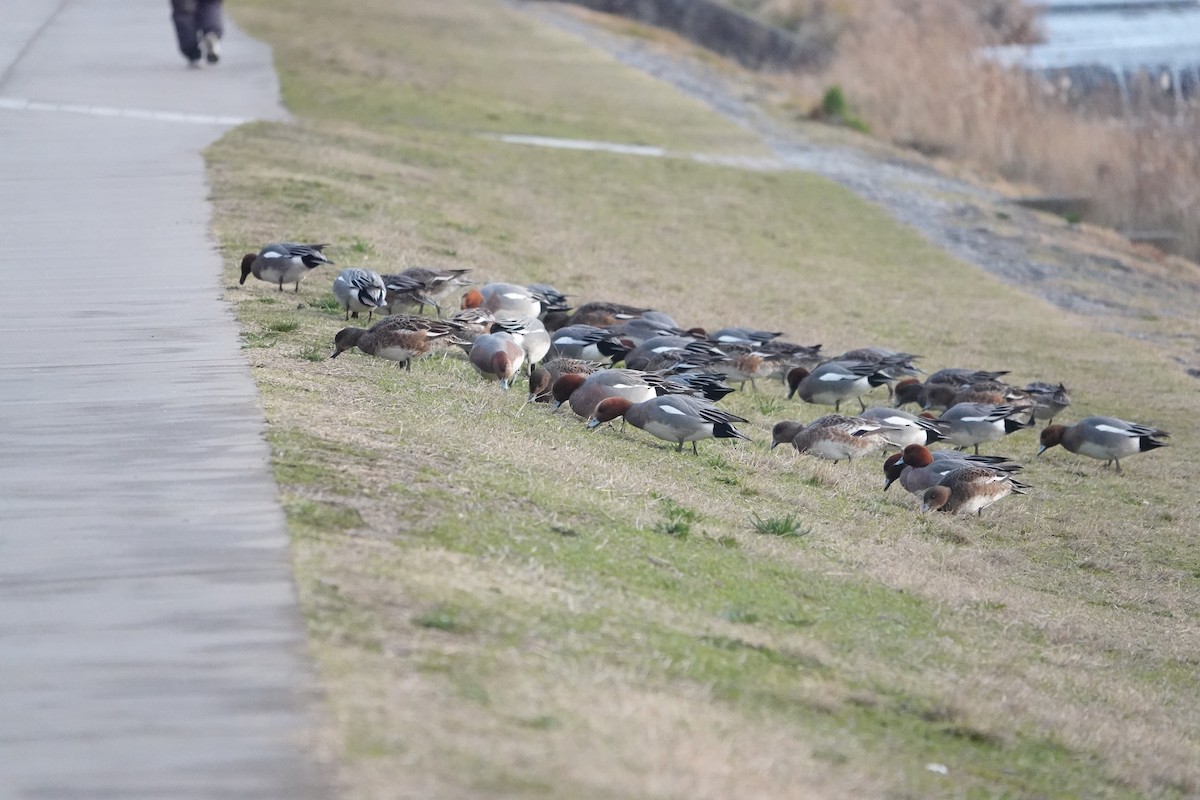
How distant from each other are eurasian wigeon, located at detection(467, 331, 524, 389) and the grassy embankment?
16cm

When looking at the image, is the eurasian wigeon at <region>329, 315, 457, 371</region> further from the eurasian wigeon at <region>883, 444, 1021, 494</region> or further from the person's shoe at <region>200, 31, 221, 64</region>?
the person's shoe at <region>200, 31, 221, 64</region>

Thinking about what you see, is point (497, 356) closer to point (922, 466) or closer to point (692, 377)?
point (692, 377)

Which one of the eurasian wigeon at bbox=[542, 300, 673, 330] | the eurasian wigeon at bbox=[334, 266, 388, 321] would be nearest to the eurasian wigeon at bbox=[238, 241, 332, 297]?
the eurasian wigeon at bbox=[334, 266, 388, 321]

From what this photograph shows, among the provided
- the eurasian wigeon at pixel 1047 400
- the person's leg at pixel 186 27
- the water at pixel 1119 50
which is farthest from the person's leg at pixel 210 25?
the water at pixel 1119 50

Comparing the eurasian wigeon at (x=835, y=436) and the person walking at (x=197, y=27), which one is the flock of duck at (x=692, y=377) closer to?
the eurasian wigeon at (x=835, y=436)

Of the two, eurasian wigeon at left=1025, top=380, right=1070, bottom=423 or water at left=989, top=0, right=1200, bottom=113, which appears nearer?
eurasian wigeon at left=1025, top=380, right=1070, bottom=423

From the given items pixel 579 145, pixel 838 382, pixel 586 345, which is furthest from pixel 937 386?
pixel 579 145

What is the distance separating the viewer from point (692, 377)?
1078 centimetres

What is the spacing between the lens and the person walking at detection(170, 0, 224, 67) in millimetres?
26766

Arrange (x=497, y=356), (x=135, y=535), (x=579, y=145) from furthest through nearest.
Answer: (x=579, y=145), (x=497, y=356), (x=135, y=535)

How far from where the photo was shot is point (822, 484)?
10.1 m

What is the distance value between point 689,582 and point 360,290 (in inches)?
197

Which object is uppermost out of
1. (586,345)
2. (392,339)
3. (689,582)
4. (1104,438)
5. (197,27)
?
(197,27)

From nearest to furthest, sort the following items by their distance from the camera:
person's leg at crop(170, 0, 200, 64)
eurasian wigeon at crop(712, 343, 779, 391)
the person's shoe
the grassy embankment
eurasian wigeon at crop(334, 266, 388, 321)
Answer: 1. the grassy embankment
2. eurasian wigeon at crop(334, 266, 388, 321)
3. eurasian wigeon at crop(712, 343, 779, 391)
4. person's leg at crop(170, 0, 200, 64)
5. the person's shoe
